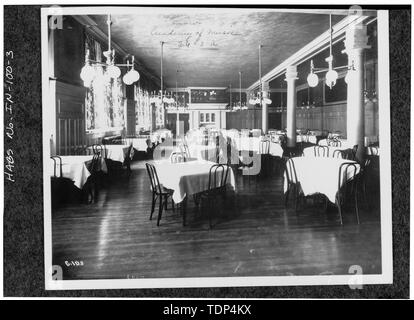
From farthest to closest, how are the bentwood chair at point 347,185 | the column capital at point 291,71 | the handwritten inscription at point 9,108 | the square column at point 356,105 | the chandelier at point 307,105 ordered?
the chandelier at point 307,105
the column capital at point 291,71
the square column at point 356,105
the bentwood chair at point 347,185
the handwritten inscription at point 9,108

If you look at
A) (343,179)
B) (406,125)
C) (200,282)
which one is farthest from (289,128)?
(200,282)

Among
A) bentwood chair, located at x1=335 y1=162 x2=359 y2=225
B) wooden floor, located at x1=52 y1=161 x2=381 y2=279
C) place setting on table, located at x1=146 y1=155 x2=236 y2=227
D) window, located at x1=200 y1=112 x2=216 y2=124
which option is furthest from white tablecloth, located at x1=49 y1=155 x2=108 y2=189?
window, located at x1=200 y1=112 x2=216 y2=124

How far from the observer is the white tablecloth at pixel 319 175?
9.80 ft

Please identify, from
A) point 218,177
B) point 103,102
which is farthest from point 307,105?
point 218,177

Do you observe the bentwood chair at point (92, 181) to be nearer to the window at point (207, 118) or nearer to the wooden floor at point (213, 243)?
the wooden floor at point (213, 243)

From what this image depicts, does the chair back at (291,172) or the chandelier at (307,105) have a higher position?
the chandelier at (307,105)

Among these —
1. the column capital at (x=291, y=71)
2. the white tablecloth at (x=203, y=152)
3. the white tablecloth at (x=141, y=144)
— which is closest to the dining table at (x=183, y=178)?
the white tablecloth at (x=203, y=152)

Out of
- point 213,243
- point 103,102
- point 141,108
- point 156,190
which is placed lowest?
point 213,243

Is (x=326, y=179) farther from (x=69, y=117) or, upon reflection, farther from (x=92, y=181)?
(x=69, y=117)

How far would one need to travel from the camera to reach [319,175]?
3090 millimetres

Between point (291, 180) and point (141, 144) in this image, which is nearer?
point (291, 180)

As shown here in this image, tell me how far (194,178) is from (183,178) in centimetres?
10

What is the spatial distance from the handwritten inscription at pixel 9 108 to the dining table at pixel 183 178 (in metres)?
1.25
